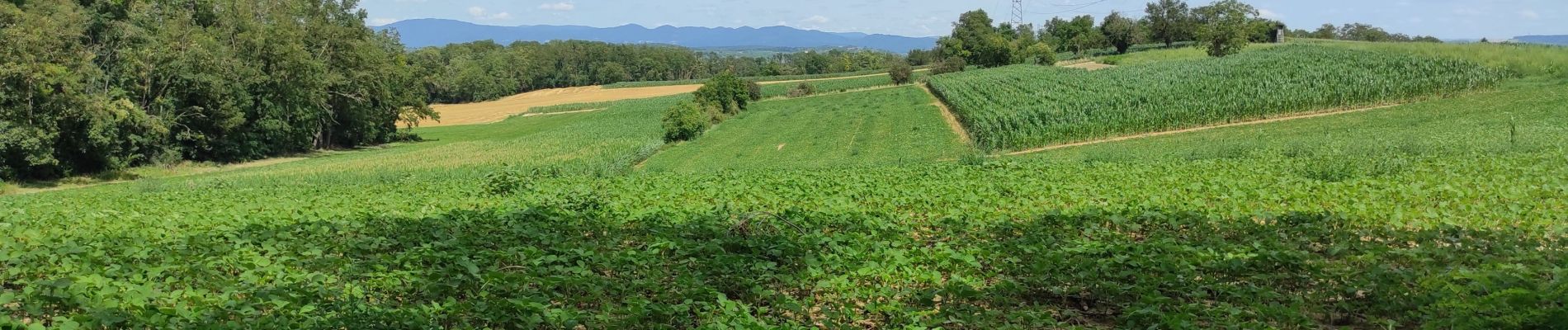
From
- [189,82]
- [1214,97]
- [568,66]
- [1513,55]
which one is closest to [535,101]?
[568,66]

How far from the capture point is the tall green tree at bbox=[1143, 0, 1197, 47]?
94.3 m

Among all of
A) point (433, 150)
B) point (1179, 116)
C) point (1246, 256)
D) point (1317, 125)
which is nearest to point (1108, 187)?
point (1246, 256)

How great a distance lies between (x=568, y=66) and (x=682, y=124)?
100362 millimetres

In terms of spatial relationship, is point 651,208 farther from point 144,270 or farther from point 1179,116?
point 1179,116

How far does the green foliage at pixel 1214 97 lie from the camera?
3459 cm

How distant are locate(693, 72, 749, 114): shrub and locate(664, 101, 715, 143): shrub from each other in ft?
28.7

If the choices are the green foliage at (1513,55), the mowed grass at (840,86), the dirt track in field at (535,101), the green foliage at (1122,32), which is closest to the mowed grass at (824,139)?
the mowed grass at (840,86)

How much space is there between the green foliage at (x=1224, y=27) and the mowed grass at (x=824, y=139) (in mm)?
29270

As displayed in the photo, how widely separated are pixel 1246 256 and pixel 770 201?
721cm

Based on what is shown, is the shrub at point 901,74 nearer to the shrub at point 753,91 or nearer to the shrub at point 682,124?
Answer: the shrub at point 753,91

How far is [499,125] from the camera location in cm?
7619

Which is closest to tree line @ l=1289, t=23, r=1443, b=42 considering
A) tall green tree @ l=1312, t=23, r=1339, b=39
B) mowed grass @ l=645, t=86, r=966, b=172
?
tall green tree @ l=1312, t=23, r=1339, b=39

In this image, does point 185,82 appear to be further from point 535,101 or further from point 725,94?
point 535,101

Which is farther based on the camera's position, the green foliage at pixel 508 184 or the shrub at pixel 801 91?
the shrub at pixel 801 91
